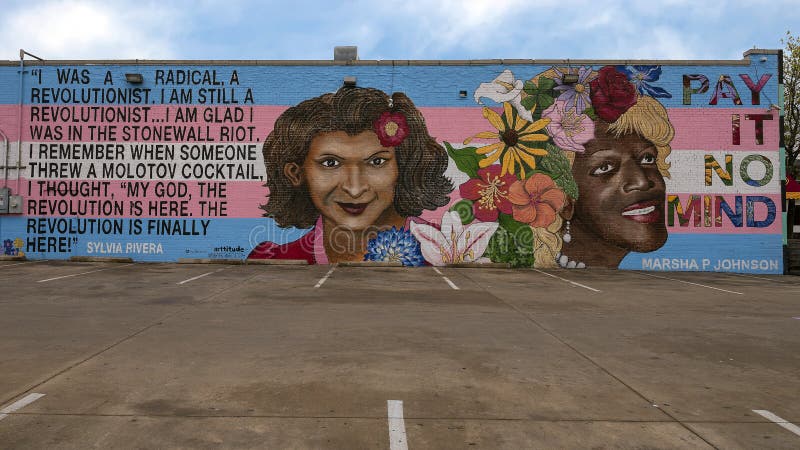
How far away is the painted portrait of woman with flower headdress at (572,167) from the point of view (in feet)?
63.4

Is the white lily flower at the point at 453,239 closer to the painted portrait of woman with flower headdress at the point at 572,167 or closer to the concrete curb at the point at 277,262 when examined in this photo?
the painted portrait of woman with flower headdress at the point at 572,167

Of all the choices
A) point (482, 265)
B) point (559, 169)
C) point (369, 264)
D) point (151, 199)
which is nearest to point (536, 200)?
point (559, 169)

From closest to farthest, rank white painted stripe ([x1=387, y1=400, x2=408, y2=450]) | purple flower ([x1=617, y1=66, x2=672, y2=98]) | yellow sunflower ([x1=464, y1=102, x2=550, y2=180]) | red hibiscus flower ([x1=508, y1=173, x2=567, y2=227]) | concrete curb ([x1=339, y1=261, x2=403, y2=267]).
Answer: white painted stripe ([x1=387, y1=400, x2=408, y2=450]) → concrete curb ([x1=339, y1=261, x2=403, y2=267]) → red hibiscus flower ([x1=508, y1=173, x2=567, y2=227]) → yellow sunflower ([x1=464, y1=102, x2=550, y2=180]) → purple flower ([x1=617, y1=66, x2=672, y2=98])


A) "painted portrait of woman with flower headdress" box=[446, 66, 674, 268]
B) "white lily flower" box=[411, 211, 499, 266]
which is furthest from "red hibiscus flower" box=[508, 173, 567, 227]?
"white lily flower" box=[411, 211, 499, 266]

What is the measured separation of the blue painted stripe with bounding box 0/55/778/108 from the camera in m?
19.6

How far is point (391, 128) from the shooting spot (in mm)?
19547

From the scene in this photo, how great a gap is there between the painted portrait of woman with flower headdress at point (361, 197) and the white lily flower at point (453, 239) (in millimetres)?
36

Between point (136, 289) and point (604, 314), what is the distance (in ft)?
32.0

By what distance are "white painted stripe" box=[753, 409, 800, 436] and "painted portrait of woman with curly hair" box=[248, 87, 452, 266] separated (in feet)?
49.7

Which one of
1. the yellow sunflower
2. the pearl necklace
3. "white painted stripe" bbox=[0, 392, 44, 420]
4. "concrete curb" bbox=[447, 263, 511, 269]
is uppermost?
the yellow sunflower

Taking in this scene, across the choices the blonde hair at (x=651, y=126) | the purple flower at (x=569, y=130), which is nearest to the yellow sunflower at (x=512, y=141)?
the purple flower at (x=569, y=130)

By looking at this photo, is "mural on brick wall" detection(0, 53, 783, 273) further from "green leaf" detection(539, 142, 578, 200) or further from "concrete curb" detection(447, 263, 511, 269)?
"concrete curb" detection(447, 263, 511, 269)

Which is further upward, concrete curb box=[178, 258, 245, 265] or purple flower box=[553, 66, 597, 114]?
purple flower box=[553, 66, 597, 114]

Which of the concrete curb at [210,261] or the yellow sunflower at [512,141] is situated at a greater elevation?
the yellow sunflower at [512,141]
